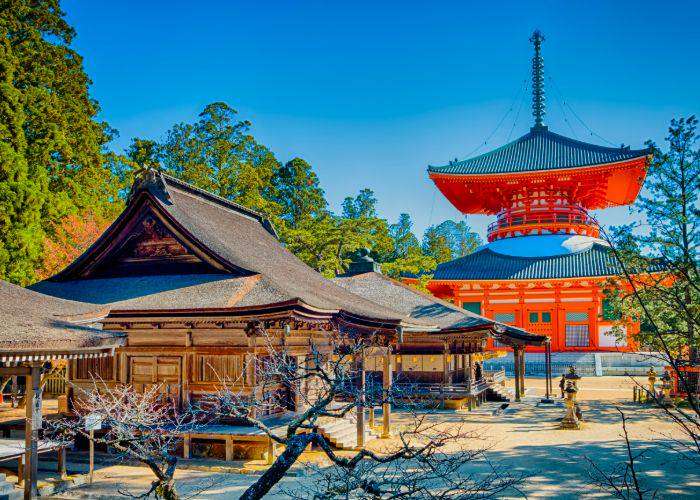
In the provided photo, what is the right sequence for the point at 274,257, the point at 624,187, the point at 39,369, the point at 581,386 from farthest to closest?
the point at 624,187, the point at 581,386, the point at 274,257, the point at 39,369

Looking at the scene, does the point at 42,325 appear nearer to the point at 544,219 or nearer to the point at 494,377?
the point at 494,377

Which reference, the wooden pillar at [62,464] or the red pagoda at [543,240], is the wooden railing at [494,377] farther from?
the wooden pillar at [62,464]

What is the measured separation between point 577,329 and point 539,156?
13298 millimetres

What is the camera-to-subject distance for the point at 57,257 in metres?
29.2

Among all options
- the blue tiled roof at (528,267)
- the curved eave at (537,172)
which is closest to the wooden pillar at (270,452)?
the blue tiled roof at (528,267)

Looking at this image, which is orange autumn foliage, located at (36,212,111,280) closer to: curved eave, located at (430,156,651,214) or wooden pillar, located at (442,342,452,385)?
wooden pillar, located at (442,342,452,385)

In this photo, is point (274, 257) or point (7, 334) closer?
point (7, 334)

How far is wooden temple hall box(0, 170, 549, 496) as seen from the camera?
14.7 meters

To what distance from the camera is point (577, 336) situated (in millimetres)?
43750

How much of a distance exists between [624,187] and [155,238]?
41.4 metres

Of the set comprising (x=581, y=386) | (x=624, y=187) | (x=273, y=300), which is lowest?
(x=581, y=386)

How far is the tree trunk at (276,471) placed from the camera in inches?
225

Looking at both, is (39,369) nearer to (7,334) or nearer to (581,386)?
(7,334)

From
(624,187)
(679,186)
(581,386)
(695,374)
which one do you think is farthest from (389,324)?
(624,187)
